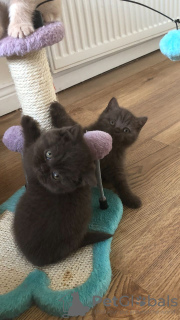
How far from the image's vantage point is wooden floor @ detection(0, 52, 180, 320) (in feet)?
2.51

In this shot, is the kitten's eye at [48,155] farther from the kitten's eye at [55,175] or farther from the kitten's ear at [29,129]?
the kitten's ear at [29,129]

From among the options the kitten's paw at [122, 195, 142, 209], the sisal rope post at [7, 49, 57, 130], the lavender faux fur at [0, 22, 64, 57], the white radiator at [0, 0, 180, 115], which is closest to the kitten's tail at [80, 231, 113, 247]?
the kitten's paw at [122, 195, 142, 209]

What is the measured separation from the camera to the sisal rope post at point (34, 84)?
932 millimetres

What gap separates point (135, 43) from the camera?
7.39 feet

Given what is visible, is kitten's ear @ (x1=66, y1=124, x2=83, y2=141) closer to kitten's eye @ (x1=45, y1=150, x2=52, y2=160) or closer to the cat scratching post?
kitten's eye @ (x1=45, y1=150, x2=52, y2=160)

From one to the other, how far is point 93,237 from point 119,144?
35cm

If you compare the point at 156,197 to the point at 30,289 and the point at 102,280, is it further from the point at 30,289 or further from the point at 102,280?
the point at 30,289

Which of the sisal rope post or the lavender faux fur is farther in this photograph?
the sisal rope post

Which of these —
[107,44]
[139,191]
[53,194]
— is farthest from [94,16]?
[53,194]

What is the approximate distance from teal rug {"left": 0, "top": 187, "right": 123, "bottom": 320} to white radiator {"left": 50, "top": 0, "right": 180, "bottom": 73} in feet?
4.33

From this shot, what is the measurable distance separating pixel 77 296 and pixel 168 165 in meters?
0.69

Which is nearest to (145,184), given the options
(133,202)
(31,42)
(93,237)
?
(133,202)

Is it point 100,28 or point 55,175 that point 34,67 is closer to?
point 55,175

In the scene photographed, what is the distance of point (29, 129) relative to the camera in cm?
86
